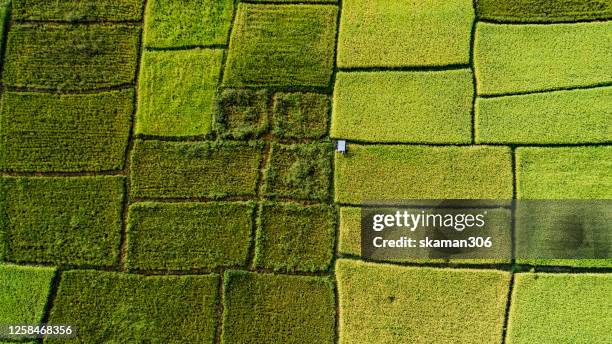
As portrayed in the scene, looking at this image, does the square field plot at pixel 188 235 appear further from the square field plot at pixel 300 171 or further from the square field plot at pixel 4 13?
the square field plot at pixel 4 13

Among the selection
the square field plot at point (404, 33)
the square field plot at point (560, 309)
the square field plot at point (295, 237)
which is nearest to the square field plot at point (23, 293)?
the square field plot at point (295, 237)

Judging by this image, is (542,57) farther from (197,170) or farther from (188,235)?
(188,235)

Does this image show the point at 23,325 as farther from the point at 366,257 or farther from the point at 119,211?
the point at 366,257

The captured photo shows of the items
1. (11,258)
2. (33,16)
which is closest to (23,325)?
(11,258)

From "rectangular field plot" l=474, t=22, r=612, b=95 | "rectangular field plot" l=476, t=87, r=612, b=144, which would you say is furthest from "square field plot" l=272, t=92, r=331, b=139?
"rectangular field plot" l=474, t=22, r=612, b=95

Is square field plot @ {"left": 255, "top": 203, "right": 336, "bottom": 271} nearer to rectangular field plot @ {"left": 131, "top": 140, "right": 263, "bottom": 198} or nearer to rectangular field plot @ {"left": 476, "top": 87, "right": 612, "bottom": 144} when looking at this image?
rectangular field plot @ {"left": 131, "top": 140, "right": 263, "bottom": 198}

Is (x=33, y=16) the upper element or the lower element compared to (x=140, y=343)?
upper
